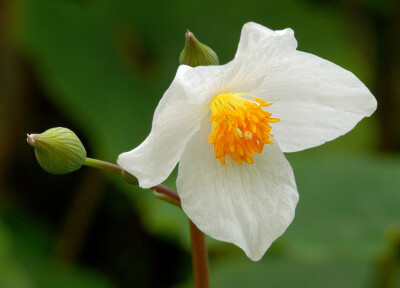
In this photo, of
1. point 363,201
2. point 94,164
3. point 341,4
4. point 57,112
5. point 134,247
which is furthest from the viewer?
point 341,4

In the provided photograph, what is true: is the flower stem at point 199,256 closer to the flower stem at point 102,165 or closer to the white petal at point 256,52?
the flower stem at point 102,165

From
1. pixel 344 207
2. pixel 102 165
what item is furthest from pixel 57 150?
pixel 344 207

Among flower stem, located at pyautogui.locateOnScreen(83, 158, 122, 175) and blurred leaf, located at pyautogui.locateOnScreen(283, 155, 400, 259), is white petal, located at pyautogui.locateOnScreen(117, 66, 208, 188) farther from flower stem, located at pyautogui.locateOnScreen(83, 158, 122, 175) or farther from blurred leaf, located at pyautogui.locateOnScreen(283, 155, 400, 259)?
blurred leaf, located at pyautogui.locateOnScreen(283, 155, 400, 259)

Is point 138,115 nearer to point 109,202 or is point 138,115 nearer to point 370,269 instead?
point 109,202

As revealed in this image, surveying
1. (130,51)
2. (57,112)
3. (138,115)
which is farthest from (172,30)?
(57,112)

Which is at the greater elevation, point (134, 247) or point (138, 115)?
point (138, 115)

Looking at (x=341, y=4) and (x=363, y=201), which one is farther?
(x=341, y=4)

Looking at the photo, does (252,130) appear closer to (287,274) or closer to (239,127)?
(239,127)
